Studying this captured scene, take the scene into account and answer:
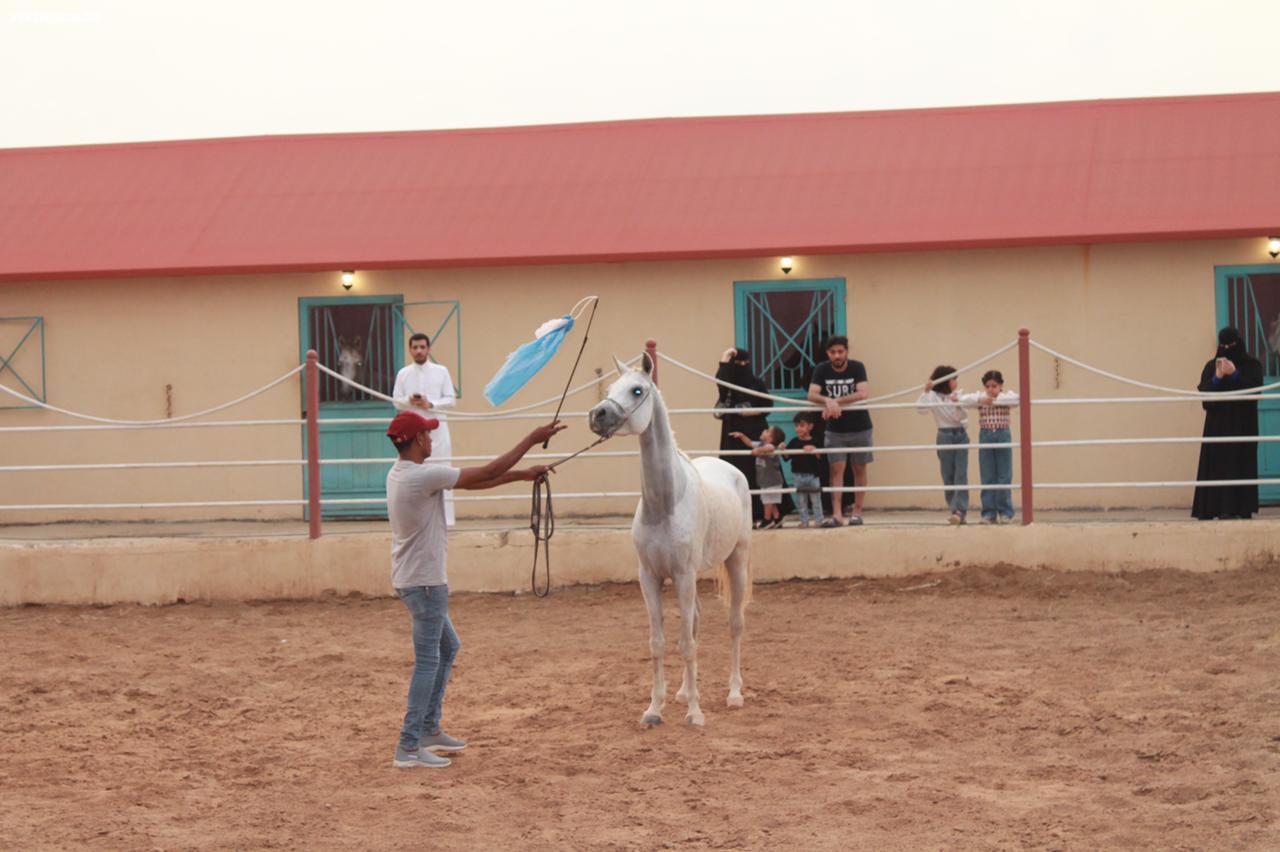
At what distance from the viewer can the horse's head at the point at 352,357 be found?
14.7 metres

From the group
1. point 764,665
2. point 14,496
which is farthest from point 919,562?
point 14,496

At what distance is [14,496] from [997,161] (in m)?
10.1

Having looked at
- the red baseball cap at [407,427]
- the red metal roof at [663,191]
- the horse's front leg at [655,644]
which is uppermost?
the red metal roof at [663,191]

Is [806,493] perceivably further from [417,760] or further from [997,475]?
[417,760]

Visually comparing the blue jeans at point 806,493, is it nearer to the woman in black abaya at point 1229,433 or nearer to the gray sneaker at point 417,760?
the woman in black abaya at point 1229,433

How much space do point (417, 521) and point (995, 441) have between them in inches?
272

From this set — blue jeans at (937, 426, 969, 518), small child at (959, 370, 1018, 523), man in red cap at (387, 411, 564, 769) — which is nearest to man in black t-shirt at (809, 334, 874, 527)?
blue jeans at (937, 426, 969, 518)

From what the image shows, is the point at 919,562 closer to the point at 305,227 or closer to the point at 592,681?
the point at 592,681

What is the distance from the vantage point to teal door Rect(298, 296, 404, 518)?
48.0 feet

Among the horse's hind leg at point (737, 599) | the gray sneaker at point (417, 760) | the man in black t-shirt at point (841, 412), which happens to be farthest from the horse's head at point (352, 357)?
the gray sneaker at point (417, 760)

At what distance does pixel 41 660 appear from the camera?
9883 mm

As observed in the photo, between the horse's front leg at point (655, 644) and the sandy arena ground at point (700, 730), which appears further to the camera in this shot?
the horse's front leg at point (655, 644)

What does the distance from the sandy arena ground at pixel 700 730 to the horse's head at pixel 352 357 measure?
12.1 feet

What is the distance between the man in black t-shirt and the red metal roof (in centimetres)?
146
